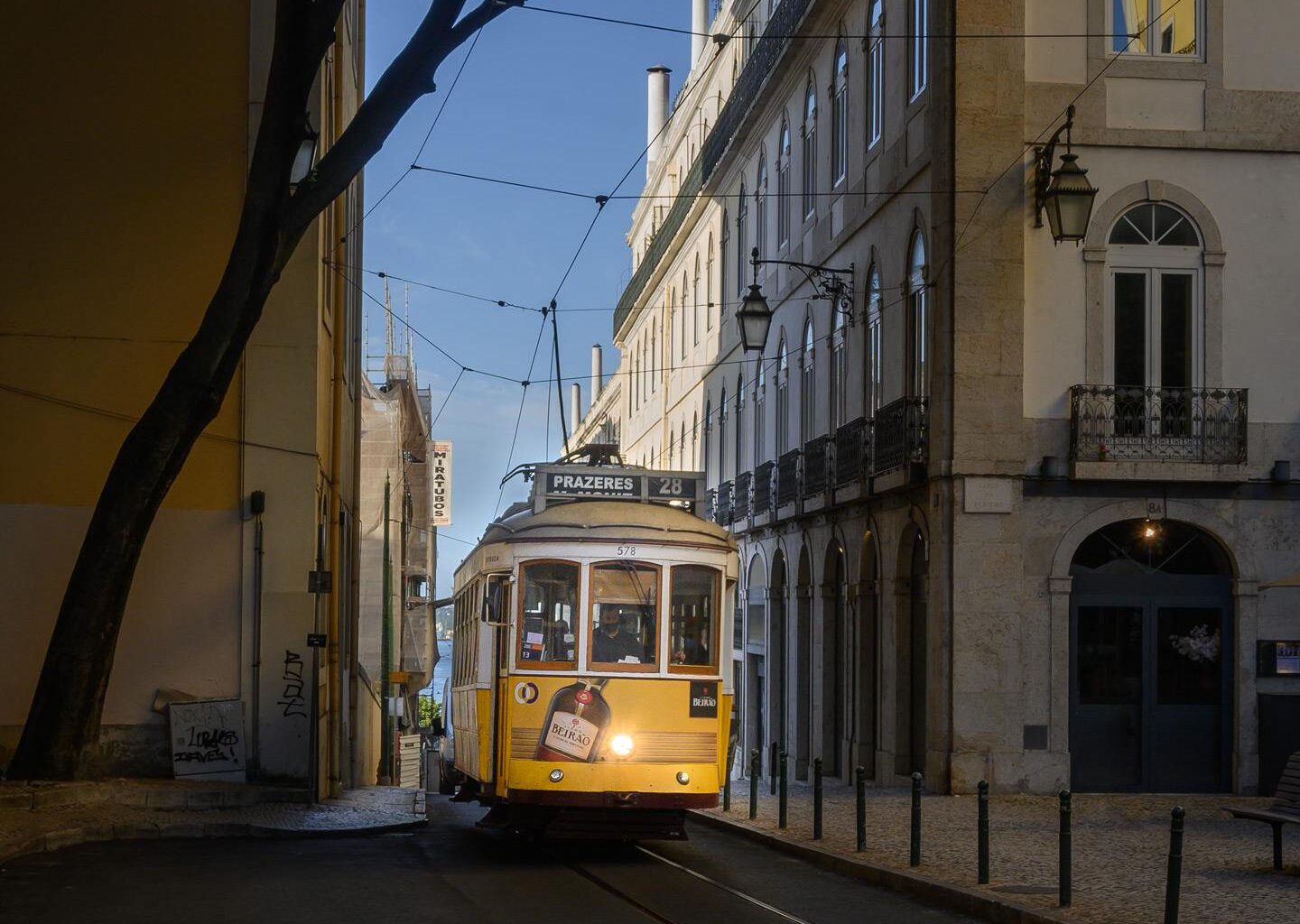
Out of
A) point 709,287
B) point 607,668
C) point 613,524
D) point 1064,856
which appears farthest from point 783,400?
point 1064,856

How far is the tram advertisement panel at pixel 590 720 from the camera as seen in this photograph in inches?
591

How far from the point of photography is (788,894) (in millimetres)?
13227

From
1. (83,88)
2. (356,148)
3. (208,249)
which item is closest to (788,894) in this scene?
(356,148)

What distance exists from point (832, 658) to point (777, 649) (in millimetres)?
4535

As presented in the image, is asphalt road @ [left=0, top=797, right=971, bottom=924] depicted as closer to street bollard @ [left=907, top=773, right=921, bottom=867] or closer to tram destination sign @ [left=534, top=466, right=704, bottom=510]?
street bollard @ [left=907, top=773, right=921, bottom=867]

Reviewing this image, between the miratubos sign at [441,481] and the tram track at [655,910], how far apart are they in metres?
52.6

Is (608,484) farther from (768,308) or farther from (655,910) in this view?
(768,308)

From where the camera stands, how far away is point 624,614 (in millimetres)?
15312

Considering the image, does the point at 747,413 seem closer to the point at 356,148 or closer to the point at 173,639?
the point at 173,639

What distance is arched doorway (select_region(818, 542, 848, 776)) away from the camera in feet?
97.3

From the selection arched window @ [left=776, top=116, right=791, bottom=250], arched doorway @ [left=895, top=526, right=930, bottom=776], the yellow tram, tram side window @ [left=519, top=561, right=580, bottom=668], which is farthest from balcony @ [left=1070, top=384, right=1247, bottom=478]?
arched window @ [left=776, top=116, right=791, bottom=250]

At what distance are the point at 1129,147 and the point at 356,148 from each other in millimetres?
11072

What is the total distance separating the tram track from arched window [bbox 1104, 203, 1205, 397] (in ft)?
32.7

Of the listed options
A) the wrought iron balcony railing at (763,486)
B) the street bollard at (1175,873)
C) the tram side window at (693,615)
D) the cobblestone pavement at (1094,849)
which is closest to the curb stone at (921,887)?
the cobblestone pavement at (1094,849)
